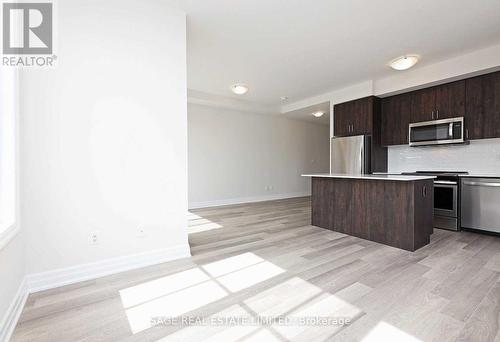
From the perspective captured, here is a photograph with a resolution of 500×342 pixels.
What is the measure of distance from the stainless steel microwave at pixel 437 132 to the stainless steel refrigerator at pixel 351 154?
75 centimetres

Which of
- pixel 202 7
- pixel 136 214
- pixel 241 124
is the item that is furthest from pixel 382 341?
pixel 241 124

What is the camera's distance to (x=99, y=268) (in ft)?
7.17

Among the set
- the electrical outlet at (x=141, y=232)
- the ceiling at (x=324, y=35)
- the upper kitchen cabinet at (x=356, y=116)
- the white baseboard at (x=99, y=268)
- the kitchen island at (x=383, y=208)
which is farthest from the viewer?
the upper kitchen cabinet at (x=356, y=116)

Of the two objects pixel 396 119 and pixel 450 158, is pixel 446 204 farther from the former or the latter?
pixel 396 119

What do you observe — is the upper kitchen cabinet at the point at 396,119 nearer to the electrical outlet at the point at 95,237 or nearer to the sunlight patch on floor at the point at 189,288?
the sunlight patch on floor at the point at 189,288

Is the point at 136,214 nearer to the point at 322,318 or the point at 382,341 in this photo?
the point at 322,318

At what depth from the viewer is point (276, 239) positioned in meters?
3.26

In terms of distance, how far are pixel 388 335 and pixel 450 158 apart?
4.06 m

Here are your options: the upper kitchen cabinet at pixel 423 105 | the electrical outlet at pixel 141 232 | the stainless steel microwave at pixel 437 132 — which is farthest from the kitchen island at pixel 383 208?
the electrical outlet at pixel 141 232

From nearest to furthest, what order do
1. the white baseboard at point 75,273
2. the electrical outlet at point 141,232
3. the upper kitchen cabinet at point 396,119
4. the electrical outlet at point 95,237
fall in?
the white baseboard at point 75,273 < the electrical outlet at point 95,237 < the electrical outlet at point 141,232 < the upper kitchen cabinet at point 396,119

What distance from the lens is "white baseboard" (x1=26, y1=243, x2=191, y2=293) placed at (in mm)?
1956

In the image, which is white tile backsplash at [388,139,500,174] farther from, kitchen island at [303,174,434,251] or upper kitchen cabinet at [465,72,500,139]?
kitchen island at [303,174,434,251]

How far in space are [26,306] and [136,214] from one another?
99 centimetres

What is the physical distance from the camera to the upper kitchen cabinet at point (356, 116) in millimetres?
4684
